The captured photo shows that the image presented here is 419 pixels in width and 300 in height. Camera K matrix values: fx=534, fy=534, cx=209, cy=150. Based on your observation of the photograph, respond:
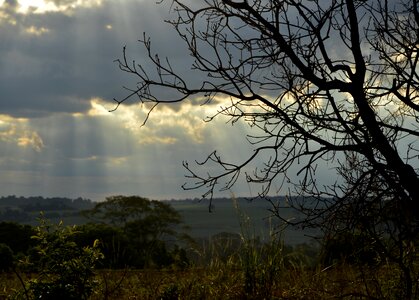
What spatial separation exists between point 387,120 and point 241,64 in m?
2.38

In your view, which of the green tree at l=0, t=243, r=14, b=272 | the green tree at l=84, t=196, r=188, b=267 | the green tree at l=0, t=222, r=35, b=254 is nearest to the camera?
the green tree at l=0, t=243, r=14, b=272

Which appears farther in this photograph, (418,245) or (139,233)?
(139,233)

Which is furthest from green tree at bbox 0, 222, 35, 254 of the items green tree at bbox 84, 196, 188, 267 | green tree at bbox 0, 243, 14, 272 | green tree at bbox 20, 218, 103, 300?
green tree at bbox 20, 218, 103, 300

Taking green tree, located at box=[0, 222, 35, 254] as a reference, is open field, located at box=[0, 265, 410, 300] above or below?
below

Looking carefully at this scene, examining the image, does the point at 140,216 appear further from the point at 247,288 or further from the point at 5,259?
Result: the point at 247,288

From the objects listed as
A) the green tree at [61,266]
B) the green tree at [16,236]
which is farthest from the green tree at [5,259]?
the green tree at [61,266]

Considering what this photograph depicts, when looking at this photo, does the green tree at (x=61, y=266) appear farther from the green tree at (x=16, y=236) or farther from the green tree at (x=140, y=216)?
the green tree at (x=140, y=216)

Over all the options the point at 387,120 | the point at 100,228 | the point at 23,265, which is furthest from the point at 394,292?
the point at 100,228

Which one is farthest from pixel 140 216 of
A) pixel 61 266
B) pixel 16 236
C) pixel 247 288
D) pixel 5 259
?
pixel 61 266

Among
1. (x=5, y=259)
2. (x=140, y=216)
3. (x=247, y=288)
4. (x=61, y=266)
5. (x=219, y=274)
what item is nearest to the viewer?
(x=61, y=266)

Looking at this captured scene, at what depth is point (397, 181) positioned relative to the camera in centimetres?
511

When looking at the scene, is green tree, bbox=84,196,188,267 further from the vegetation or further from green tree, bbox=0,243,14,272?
the vegetation

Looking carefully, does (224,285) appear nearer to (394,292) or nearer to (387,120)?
(394,292)

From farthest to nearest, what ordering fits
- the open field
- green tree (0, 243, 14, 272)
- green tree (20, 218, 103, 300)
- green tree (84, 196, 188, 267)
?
green tree (84, 196, 188, 267), green tree (0, 243, 14, 272), the open field, green tree (20, 218, 103, 300)
